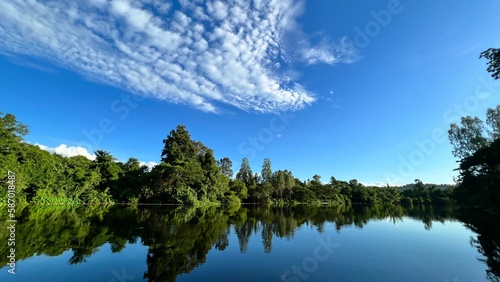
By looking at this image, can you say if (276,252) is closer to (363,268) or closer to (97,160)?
(363,268)

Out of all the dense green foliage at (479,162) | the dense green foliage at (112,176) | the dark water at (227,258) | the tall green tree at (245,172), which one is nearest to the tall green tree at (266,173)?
the tall green tree at (245,172)

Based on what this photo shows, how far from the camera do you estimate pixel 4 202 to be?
2262cm

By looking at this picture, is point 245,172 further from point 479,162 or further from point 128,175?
point 479,162

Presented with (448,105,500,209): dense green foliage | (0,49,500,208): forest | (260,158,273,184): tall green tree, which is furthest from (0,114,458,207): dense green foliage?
(448,105,500,209): dense green foliage

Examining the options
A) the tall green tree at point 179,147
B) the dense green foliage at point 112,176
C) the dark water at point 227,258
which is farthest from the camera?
the tall green tree at point 179,147

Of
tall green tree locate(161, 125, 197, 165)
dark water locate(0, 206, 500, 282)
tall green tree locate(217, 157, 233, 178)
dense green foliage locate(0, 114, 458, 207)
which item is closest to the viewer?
dark water locate(0, 206, 500, 282)

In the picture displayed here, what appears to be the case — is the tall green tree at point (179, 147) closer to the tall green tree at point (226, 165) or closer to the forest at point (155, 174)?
the forest at point (155, 174)

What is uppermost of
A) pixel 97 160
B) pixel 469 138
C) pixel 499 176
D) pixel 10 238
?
pixel 469 138

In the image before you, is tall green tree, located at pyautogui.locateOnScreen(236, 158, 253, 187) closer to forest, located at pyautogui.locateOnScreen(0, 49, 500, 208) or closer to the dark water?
forest, located at pyautogui.locateOnScreen(0, 49, 500, 208)

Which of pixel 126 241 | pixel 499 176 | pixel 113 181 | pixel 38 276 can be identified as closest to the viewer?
pixel 38 276

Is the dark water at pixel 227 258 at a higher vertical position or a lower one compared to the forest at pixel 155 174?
lower

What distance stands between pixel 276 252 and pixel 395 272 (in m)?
4.21

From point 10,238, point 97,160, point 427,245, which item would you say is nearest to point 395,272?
Answer: point 427,245

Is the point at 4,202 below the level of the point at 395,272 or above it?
above
